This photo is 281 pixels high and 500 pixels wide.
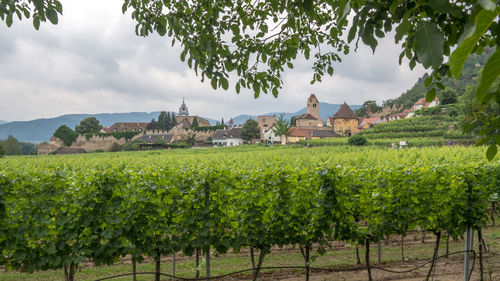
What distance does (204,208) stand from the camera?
5.63 m

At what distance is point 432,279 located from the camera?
6199 mm

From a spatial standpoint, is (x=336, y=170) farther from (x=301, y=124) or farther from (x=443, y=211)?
(x=301, y=124)

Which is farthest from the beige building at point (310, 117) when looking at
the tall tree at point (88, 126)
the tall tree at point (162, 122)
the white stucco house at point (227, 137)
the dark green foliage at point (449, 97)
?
the tall tree at point (88, 126)

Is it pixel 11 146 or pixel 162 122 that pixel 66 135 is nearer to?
pixel 11 146

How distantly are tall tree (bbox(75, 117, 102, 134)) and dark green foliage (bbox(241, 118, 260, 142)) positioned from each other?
44.6 m

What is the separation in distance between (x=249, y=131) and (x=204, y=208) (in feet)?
260

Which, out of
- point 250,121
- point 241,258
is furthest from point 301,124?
point 241,258

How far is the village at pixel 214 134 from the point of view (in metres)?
78.8

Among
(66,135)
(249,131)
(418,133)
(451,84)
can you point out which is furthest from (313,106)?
(66,135)

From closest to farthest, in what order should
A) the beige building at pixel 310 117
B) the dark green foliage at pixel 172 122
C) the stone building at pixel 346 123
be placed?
the stone building at pixel 346 123 < the beige building at pixel 310 117 < the dark green foliage at pixel 172 122

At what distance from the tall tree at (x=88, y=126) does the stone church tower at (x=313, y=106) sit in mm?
66057

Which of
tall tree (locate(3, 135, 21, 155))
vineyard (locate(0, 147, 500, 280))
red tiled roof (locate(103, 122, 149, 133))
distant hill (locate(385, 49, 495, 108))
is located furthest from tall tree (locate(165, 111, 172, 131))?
vineyard (locate(0, 147, 500, 280))

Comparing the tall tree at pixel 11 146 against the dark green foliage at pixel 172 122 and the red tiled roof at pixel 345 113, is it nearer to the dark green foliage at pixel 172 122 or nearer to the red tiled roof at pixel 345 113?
the dark green foliage at pixel 172 122

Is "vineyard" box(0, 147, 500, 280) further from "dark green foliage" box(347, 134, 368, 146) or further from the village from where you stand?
the village
